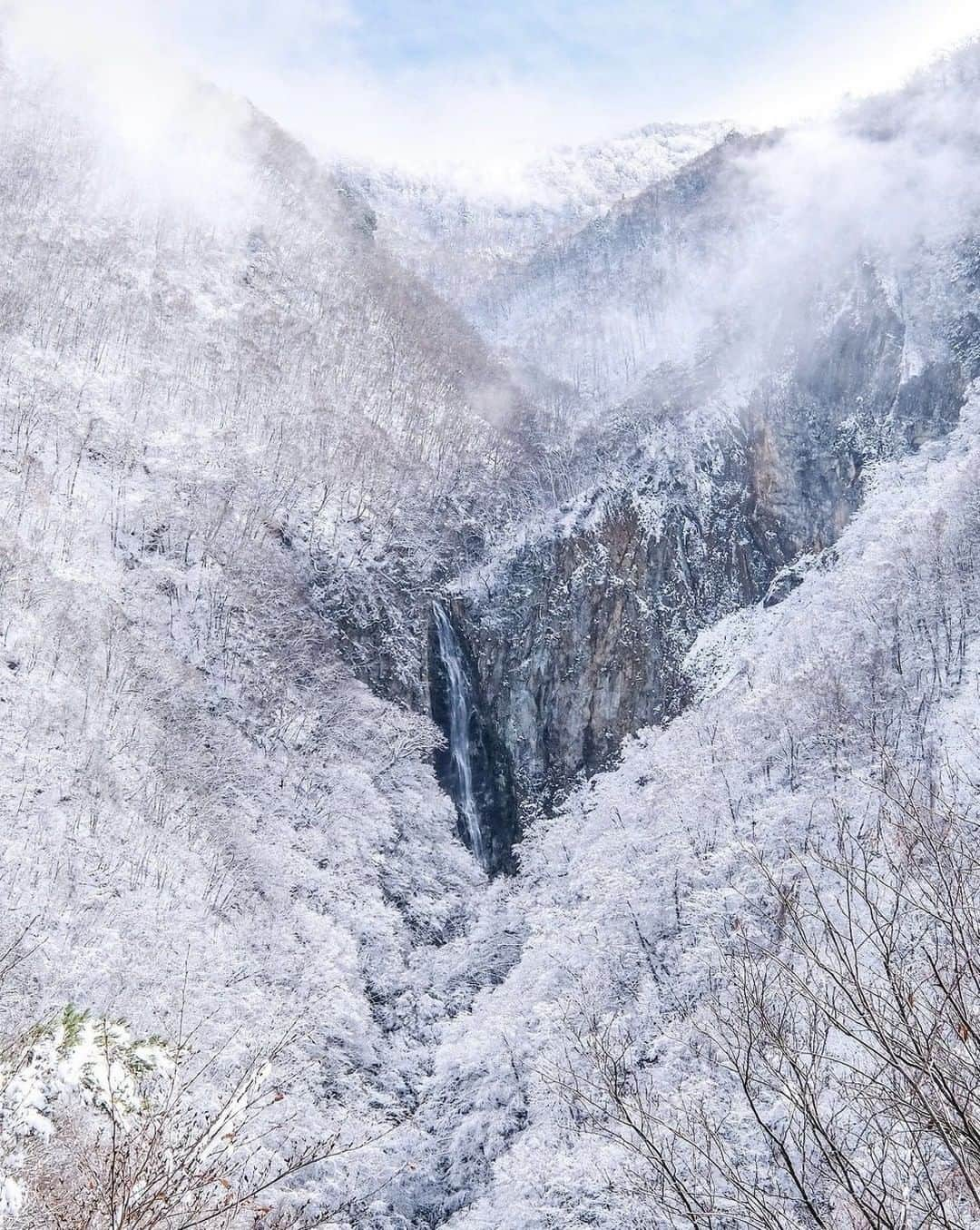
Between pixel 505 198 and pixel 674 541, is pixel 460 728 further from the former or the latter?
pixel 505 198

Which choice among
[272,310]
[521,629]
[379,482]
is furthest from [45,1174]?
[272,310]

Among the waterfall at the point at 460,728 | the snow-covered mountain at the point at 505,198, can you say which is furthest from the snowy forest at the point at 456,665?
the snow-covered mountain at the point at 505,198

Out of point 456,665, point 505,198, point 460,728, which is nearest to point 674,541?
point 456,665

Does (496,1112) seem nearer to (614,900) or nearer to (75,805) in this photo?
(614,900)

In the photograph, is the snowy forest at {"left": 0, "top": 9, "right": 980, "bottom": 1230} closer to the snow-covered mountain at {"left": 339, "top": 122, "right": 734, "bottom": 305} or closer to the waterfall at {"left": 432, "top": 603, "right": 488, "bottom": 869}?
the waterfall at {"left": 432, "top": 603, "right": 488, "bottom": 869}

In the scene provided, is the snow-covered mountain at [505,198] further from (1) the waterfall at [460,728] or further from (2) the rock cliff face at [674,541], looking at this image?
(1) the waterfall at [460,728]

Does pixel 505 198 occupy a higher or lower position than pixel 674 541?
higher
